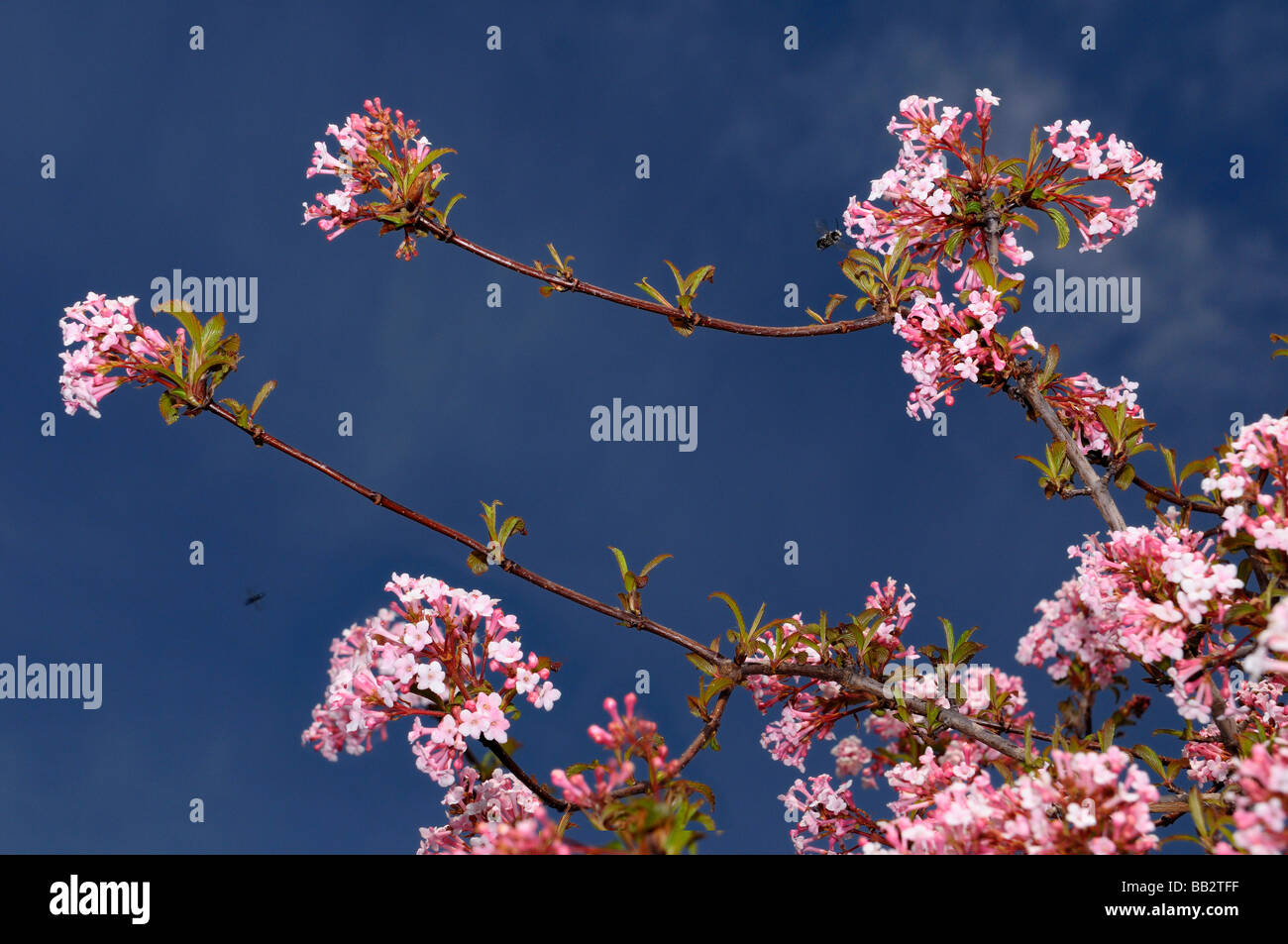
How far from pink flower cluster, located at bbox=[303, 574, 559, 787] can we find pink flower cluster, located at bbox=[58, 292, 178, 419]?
1885mm

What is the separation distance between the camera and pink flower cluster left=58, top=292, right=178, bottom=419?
14.0 ft

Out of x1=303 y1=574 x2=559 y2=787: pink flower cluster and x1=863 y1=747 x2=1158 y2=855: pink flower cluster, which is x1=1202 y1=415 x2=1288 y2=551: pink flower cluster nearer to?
x1=863 y1=747 x2=1158 y2=855: pink flower cluster

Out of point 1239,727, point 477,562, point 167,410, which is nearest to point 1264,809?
point 1239,727

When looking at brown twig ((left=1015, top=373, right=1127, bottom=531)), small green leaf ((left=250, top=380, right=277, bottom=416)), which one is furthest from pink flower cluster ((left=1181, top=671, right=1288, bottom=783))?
small green leaf ((left=250, top=380, right=277, bottom=416))

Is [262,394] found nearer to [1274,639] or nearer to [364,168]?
[364,168]

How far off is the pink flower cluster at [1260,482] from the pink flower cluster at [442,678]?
3.04m

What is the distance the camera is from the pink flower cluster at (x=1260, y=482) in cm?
324

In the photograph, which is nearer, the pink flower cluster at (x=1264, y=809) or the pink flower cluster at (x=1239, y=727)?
the pink flower cluster at (x=1264, y=809)

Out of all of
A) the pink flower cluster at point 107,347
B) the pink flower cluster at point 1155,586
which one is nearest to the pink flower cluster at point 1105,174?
the pink flower cluster at point 1155,586

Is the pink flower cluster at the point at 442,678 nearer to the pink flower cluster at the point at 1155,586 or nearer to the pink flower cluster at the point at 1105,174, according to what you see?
the pink flower cluster at the point at 1155,586

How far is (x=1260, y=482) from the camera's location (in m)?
3.53
